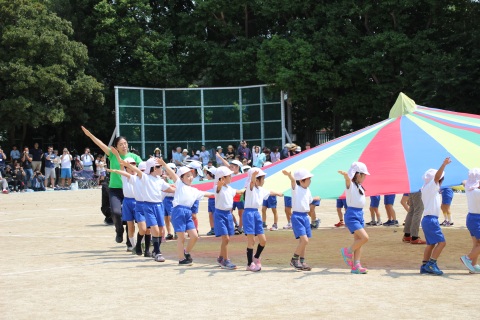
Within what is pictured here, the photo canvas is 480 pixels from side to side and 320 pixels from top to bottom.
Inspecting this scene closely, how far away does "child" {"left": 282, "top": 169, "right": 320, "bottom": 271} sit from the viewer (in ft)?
33.2

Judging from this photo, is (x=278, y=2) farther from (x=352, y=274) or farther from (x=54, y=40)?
(x=352, y=274)

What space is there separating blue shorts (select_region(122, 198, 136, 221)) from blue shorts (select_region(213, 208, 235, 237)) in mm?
1649

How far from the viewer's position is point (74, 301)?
26.5 feet

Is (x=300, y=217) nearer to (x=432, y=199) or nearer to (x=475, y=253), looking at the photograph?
(x=432, y=199)

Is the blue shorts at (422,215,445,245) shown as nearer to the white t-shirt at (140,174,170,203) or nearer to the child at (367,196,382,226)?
the white t-shirt at (140,174,170,203)

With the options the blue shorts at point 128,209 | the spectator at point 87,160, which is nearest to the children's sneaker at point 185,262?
the blue shorts at point 128,209

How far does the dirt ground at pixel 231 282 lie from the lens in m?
7.46

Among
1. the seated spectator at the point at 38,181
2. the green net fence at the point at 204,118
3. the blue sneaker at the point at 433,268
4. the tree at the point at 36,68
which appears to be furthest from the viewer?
the green net fence at the point at 204,118

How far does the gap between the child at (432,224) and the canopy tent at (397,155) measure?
3.22 feet

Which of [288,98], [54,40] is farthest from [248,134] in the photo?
[54,40]

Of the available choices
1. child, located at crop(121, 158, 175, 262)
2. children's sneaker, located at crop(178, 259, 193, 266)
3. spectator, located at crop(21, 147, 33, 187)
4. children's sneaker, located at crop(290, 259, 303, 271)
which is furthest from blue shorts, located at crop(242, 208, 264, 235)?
spectator, located at crop(21, 147, 33, 187)

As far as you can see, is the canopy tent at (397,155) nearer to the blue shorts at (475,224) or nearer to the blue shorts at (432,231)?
the blue shorts at (432,231)

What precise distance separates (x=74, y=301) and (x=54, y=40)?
2768 centimetres

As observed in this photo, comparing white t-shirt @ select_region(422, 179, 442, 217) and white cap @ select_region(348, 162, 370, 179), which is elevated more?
white cap @ select_region(348, 162, 370, 179)
